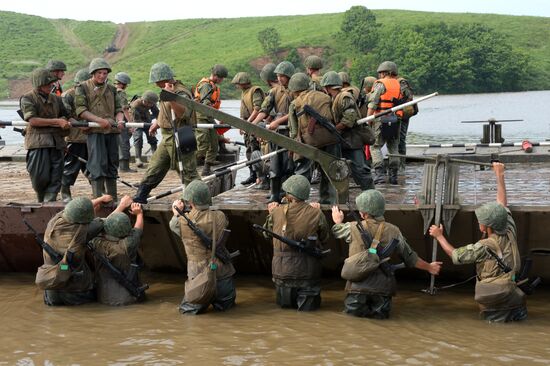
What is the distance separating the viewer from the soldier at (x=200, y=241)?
8820 mm

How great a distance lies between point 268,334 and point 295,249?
91 centimetres

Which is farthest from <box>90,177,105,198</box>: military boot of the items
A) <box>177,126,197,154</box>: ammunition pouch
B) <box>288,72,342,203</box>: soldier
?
<box>288,72,342,203</box>: soldier

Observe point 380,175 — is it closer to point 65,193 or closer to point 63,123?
point 65,193

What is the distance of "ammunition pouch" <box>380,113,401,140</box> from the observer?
11.9m

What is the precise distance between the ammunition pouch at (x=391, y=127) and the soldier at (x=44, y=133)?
3986mm

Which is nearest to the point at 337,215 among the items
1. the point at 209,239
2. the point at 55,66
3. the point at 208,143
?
the point at 209,239

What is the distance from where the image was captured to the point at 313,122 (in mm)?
10000

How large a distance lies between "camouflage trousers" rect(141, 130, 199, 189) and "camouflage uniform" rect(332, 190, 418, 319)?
208cm

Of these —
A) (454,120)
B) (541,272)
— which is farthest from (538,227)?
(454,120)

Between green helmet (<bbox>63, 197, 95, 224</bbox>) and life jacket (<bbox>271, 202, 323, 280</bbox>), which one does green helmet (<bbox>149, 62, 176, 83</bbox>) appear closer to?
green helmet (<bbox>63, 197, 95, 224</bbox>)

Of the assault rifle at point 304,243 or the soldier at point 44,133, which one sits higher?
the soldier at point 44,133

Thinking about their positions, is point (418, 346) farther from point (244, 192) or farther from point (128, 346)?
point (244, 192)

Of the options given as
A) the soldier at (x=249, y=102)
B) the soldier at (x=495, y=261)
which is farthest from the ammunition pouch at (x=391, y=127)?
the soldier at (x=495, y=261)

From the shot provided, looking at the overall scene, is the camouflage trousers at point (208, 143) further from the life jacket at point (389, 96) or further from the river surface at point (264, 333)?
the river surface at point (264, 333)
